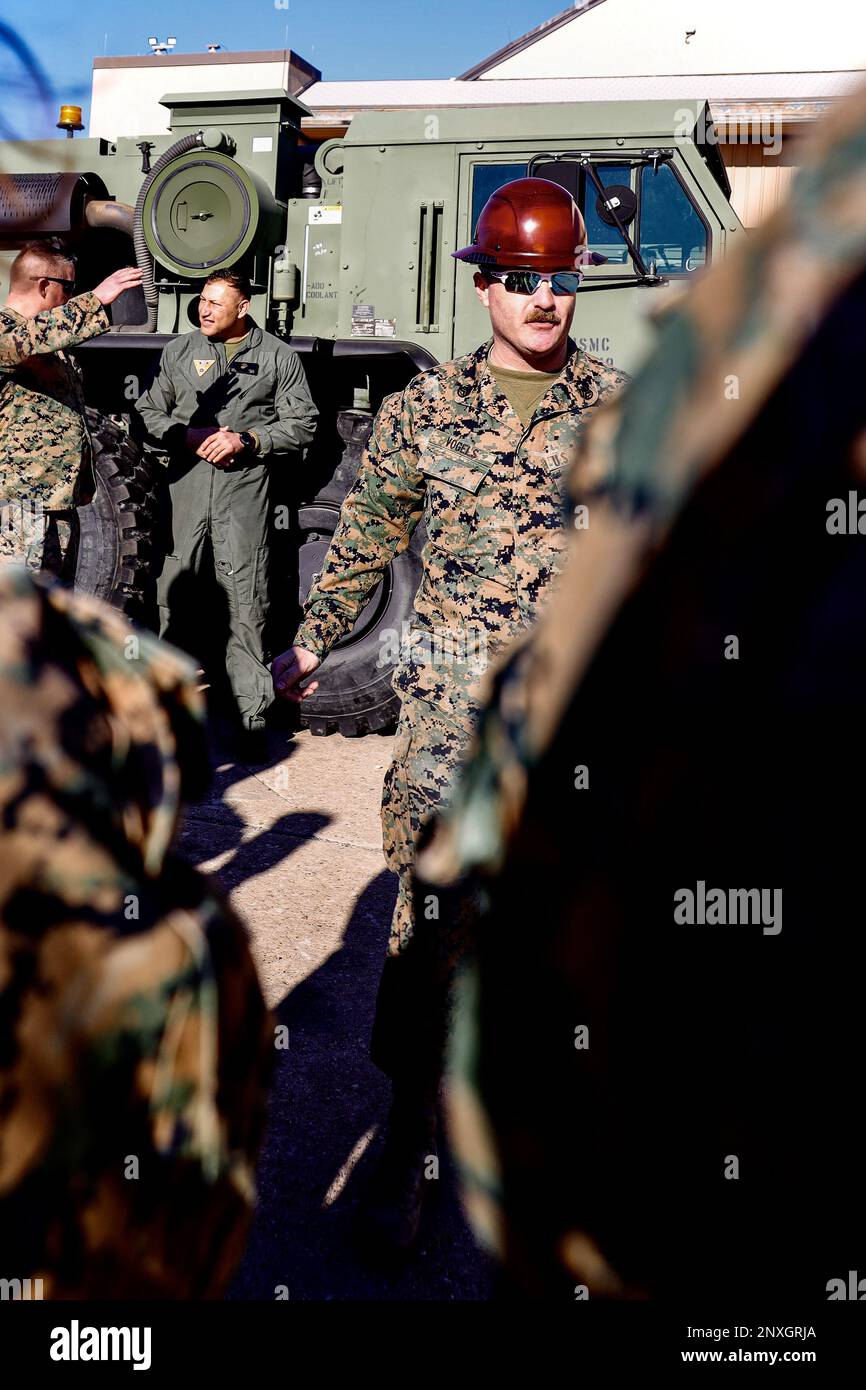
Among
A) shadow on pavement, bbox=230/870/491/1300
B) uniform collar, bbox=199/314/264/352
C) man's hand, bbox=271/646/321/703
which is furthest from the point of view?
uniform collar, bbox=199/314/264/352

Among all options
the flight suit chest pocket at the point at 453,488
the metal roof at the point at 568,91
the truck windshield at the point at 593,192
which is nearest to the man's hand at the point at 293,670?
the flight suit chest pocket at the point at 453,488

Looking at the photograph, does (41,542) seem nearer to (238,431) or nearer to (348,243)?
(238,431)

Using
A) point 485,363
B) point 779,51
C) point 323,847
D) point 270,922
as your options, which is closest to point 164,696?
point 485,363

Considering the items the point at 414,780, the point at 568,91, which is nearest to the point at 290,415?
the point at 414,780

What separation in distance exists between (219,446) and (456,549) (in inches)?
125

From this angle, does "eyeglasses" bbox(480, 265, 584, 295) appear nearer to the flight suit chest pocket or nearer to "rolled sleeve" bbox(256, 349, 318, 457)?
the flight suit chest pocket

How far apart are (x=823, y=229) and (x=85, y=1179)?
76 cm

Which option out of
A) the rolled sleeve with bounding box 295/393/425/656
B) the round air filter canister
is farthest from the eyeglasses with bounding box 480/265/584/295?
the round air filter canister

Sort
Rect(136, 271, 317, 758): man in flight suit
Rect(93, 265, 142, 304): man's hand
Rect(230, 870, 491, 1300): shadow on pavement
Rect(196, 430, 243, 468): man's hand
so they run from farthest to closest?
Rect(136, 271, 317, 758): man in flight suit → Rect(196, 430, 243, 468): man's hand → Rect(93, 265, 142, 304): man's hand → Rect(230, 870, 491, 1300): shadow on pavement

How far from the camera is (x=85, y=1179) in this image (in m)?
0.84

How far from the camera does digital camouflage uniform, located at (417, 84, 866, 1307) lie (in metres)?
0.65

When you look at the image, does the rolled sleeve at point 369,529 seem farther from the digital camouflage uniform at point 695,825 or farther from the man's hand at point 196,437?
the man's hand at point 196,437

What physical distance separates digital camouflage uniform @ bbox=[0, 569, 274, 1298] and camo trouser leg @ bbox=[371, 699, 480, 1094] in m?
1.36

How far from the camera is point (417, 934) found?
7.63 feet
